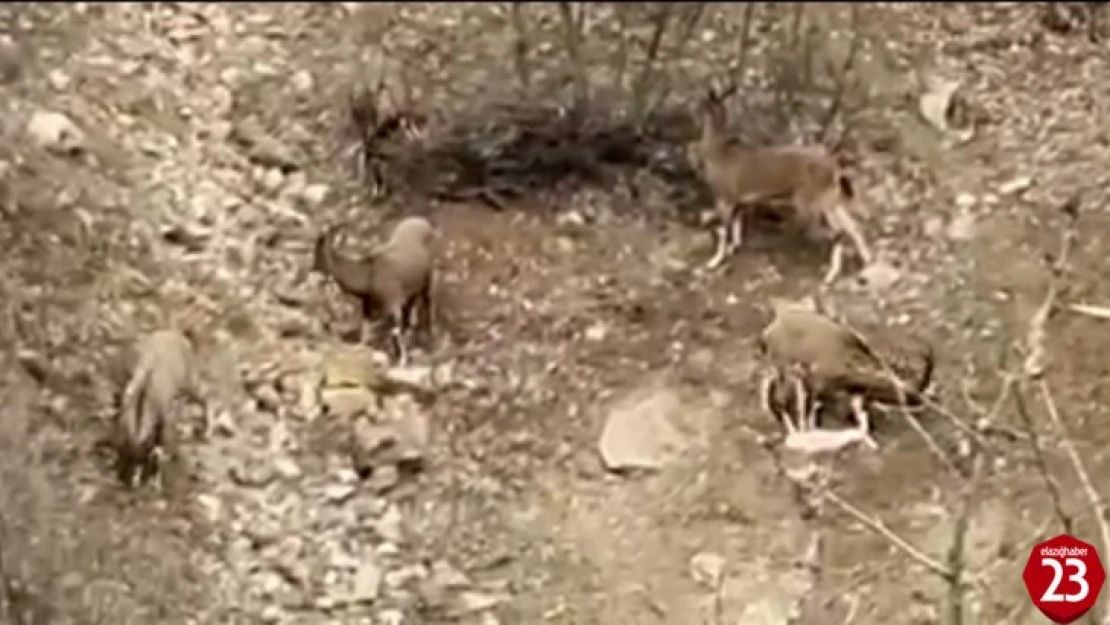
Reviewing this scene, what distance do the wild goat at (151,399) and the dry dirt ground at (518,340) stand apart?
2 cm

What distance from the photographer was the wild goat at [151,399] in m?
2.21

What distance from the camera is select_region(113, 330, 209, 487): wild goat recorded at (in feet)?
7.27

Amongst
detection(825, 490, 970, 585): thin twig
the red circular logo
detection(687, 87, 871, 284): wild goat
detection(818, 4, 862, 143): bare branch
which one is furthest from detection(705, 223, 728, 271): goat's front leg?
the red circular logo

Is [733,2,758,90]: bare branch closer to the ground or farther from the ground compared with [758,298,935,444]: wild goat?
farther from the ground

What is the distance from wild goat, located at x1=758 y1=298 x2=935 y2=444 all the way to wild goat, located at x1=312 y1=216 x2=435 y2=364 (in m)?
0.32

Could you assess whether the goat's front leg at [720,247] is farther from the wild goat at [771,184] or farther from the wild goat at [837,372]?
the wild goat at [837,372]

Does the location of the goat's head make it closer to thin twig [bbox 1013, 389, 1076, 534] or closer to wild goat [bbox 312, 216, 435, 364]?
wild goat [bbox 312, 216, 435, 364]

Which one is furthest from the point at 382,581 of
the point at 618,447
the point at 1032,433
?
the point at 1032,433

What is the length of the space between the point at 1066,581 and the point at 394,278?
2.39 ft

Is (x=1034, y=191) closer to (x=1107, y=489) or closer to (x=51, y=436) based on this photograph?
(x=1107, y=489)

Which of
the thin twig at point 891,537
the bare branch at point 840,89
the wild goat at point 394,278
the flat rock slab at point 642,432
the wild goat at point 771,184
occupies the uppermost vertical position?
the bare branch at point 840,89

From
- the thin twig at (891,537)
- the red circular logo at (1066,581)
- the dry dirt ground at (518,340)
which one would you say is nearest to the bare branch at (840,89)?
the dry dirt ground at (518,340)

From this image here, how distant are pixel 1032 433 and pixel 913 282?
0.29 metres

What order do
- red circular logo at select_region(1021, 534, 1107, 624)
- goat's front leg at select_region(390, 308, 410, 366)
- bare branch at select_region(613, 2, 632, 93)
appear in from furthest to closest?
bare branch at select_region(613, 2, 632, 93)
goat's front leg at select_region(390, 308, 410, 366)
red circular logo at select_region(1021, 534, 1107, 624)
